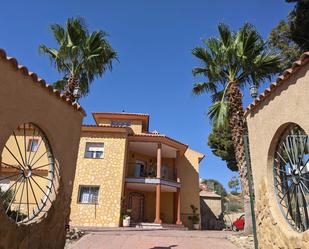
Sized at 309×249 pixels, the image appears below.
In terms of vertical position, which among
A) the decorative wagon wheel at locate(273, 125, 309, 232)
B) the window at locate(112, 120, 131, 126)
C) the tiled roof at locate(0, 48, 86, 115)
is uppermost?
the window at locate(112, 120, 131, 126)

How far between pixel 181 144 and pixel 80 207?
389 inches

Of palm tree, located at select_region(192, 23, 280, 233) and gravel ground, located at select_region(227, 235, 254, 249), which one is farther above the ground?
palm tree, located at select_region(192, 23, 280, 233)

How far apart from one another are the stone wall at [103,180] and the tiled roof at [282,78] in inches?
596

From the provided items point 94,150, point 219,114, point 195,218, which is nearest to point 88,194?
point 94,150

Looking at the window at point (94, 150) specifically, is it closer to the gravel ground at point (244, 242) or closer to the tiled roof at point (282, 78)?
the gravel ground at point (244, 242)

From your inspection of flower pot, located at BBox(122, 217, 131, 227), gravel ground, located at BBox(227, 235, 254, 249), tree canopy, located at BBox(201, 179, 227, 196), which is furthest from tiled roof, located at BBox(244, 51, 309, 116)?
tree canopy, located at BBox(201, 179, 227, 196)

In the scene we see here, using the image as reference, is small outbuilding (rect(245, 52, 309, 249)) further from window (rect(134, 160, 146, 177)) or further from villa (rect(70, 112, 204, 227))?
window (rect(134, 160, 146, 177))

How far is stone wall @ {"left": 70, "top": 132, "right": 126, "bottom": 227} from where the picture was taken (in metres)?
19.9

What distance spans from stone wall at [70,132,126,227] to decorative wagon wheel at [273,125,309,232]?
15.6 m

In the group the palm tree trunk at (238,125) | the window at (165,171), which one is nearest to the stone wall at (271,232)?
the palm tree trunk at (238,125)

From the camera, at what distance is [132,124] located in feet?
86.6

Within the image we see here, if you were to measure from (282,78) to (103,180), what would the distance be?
17.3m

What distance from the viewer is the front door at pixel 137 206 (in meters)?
24.3

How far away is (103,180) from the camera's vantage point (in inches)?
829
